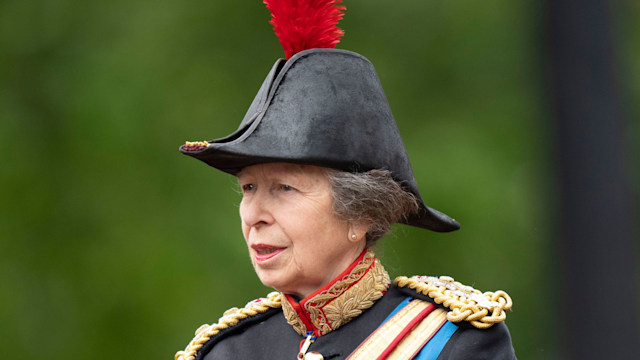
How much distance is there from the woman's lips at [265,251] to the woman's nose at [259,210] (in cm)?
8

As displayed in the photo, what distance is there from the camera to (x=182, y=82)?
666 centimetres

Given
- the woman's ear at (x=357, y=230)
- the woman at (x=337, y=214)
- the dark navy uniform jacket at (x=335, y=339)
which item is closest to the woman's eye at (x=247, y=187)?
the woman at (x=337, y=214)

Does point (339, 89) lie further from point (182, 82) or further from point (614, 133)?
point (182, 82)

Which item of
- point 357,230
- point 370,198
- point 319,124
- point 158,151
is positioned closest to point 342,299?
point 357,230

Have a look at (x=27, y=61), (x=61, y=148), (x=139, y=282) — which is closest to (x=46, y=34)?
(x=27, y=61)

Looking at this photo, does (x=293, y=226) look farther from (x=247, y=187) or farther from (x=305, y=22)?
(x=305, y=22)

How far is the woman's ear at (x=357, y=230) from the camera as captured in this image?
3119mm

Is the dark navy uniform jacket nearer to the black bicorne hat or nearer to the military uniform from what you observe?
the military uniform

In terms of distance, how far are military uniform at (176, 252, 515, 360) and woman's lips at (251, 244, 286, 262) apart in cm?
21

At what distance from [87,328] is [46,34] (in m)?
2.19

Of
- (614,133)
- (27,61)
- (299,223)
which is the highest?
(27,61)

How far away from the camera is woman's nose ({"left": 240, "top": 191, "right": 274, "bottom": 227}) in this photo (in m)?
3.06

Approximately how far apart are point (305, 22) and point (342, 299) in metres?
0.98

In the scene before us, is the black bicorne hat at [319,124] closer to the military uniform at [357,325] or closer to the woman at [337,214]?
the woman at [337,214]
